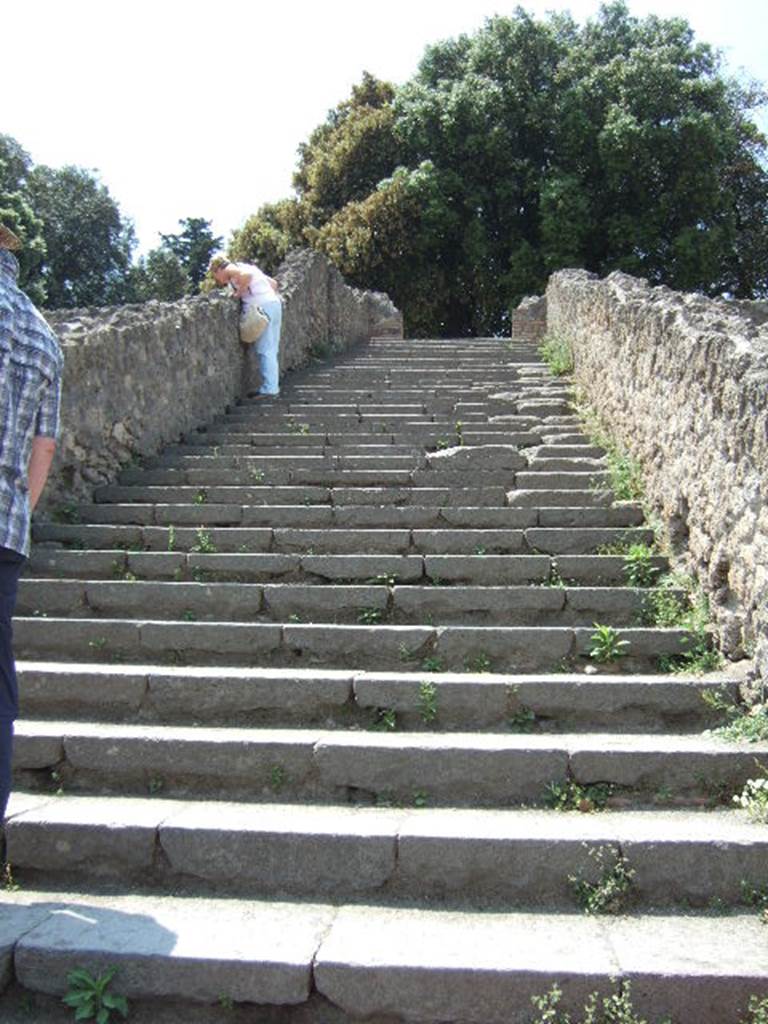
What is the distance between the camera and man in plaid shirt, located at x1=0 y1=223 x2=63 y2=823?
2.88 metres

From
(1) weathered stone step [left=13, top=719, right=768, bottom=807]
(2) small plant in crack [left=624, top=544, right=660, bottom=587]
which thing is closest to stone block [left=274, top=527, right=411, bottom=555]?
(2) small plant in crack [left=624, top=544, right=660, bottom=587]

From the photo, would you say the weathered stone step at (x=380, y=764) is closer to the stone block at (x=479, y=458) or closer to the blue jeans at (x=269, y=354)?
the stone block at (x=479, y=458)

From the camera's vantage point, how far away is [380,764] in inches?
149

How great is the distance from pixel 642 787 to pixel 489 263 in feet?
65.0

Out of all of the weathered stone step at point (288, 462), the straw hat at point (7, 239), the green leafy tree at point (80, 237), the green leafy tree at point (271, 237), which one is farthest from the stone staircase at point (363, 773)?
the green leafy tree at point (80, 237)

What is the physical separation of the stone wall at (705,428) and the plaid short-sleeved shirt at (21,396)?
261 cm

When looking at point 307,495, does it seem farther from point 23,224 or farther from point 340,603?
point 23,224

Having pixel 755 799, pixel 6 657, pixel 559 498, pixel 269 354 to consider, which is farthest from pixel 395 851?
pixel 269 354

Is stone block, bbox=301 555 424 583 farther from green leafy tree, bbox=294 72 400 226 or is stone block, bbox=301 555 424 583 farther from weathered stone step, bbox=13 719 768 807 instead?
green leafy tree, bbox=294 72 400 226

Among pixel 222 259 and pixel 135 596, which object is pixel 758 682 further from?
pixel 222 259

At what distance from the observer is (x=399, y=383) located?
10.6 m

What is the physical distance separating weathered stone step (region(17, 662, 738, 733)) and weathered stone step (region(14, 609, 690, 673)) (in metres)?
0.21

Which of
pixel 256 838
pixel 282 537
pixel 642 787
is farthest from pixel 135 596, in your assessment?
pixel 642 787

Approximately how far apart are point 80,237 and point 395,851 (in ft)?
113
